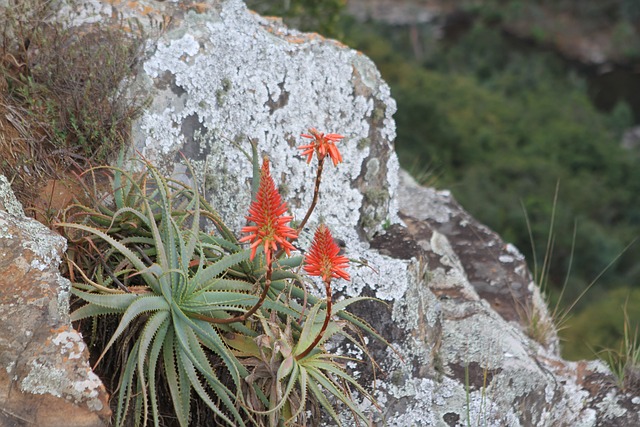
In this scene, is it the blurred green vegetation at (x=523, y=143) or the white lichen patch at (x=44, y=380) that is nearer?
the white lichen patch at (x=44, y=380)

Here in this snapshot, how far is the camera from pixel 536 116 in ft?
130

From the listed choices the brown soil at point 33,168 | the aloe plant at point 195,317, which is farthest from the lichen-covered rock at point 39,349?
the brown soil at point 33,168

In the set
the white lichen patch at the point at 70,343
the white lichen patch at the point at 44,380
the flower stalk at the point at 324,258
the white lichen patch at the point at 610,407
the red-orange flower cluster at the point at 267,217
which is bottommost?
the white lichen patch at the point at 610,407

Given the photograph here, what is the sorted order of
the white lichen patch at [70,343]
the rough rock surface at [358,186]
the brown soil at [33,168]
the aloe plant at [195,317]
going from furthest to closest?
the rough rock surface at [358,186]
the brown soil at [33,168]
the aloe plant at [195,317]
the white lichen patch at [70,343]

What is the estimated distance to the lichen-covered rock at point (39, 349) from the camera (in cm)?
289

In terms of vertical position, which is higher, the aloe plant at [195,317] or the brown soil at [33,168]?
the brown soil at [33,168]

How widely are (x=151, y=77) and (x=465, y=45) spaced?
141 feet

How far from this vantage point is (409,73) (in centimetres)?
3788

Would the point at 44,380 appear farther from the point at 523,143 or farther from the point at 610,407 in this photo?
the point at 523,143

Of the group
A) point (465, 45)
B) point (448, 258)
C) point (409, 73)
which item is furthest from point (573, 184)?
point (448, 258)

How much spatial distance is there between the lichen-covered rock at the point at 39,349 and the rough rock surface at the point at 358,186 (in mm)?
1137

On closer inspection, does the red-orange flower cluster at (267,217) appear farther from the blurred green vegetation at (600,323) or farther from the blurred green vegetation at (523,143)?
the blurred green vegetation at (523,143)

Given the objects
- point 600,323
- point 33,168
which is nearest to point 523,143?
point 600,323

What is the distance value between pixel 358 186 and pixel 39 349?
2305 mm
